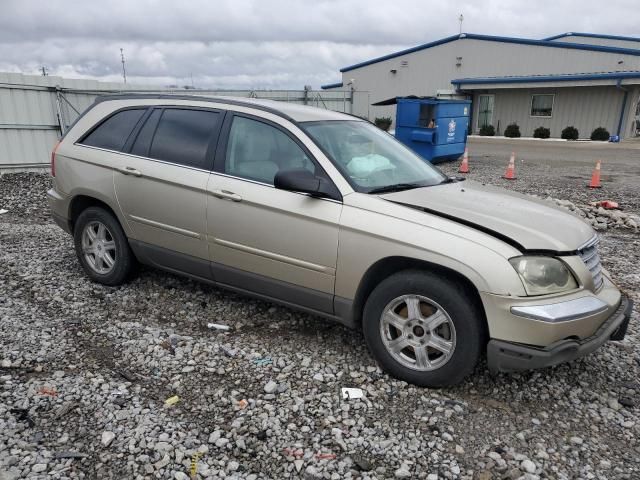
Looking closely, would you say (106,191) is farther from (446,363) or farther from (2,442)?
(446,363)

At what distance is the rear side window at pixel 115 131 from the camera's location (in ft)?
15.7

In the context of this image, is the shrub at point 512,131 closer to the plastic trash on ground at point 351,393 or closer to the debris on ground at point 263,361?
the debris on ground at point 263,361

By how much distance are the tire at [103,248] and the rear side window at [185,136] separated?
853 millimetres

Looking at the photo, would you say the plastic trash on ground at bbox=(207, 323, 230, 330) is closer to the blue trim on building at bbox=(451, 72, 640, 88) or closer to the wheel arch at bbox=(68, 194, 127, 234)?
the wheel arch at bbox=(68, 194, 127, 234)

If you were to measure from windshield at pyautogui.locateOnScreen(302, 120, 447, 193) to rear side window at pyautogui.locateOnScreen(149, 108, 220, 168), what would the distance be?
87 cm

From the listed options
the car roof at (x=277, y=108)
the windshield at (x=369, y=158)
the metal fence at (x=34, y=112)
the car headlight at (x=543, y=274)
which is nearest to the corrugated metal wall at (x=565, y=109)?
the metal fence at (x=34, y=112)

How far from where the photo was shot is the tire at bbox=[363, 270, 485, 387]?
10.3 feet

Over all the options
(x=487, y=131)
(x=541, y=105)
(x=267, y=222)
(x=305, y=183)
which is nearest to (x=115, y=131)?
(x=267, y=222)

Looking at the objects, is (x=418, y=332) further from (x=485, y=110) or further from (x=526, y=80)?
(x=485, y=110)

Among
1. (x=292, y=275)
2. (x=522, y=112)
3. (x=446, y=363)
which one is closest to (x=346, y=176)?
(x=292, y=275)

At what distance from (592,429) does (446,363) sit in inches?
36.3

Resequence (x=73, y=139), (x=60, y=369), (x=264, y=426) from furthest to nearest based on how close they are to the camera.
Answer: (x=73, y=139) < (x=60, y=369) < (x=264, y=426)

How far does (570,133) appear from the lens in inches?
1046

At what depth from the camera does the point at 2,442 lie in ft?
9.20
